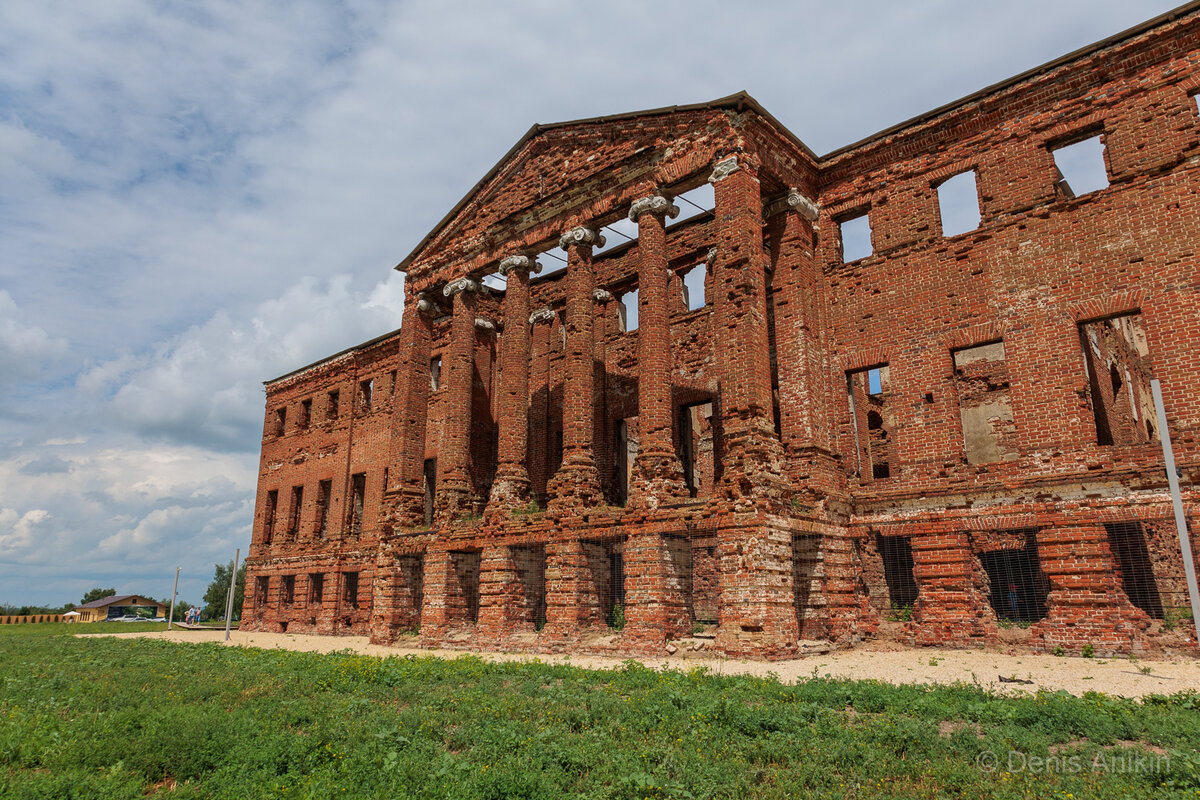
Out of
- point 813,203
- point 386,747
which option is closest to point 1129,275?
point 813,203

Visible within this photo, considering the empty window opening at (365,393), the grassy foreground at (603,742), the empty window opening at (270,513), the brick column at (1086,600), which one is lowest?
the grassy foreground at (603,742)

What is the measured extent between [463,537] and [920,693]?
1167cm

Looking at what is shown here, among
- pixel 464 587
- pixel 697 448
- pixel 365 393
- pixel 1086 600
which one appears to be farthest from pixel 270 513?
Answer: pixel 1086 600

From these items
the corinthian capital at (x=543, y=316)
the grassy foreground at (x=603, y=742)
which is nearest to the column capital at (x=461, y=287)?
the corinthian capital at (x=543, y=316)

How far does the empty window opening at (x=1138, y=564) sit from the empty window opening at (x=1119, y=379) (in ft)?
6.06

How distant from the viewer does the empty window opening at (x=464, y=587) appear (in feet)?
57.5

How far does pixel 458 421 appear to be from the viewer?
63.3 feet

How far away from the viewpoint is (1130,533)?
13.3 metres

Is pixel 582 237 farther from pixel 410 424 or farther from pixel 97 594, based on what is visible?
pixel 97 594

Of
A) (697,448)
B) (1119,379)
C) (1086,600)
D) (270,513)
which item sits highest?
(1119,379)

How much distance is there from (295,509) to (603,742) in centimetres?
2697

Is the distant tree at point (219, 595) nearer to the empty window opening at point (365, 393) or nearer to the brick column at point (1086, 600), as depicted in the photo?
the empty window opening at point (365, 393)

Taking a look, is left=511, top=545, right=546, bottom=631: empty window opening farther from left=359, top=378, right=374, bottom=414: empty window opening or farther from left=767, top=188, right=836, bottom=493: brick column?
left=359, top=378, right=374, bottom=414: empty window opening

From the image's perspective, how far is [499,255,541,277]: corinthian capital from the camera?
18.8 m
